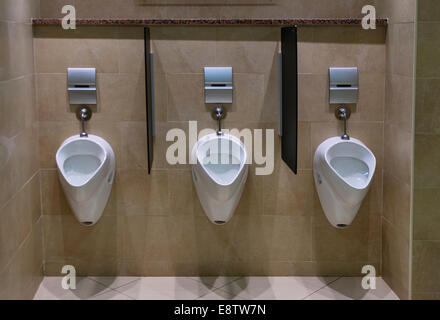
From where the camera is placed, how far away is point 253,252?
4.16 m

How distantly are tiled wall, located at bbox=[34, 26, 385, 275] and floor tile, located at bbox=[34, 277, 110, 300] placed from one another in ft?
0.32

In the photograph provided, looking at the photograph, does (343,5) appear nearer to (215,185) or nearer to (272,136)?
(272,136)

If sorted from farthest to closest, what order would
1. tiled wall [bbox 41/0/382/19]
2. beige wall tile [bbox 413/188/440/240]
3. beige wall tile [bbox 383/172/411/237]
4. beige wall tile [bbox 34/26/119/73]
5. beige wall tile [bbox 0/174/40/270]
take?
tiled wall [bbox 41/0/382/19] → beige wall tile [bbox 34/26/119/73] → beige wall tile [bbox 383/172/411/237] → beige wall tile [bbox 413/188/440/240] → beige wall tile [bbox 0/174/40/270]

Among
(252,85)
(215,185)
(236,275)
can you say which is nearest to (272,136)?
(252,85)

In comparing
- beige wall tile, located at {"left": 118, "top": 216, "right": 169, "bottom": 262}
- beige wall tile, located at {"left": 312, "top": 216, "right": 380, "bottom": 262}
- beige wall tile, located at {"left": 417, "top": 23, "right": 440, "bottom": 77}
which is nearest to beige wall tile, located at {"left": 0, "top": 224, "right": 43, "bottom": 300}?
beige wall tile, located at {"left": 118, "top": 216, "right": 169, "bottom": 262}

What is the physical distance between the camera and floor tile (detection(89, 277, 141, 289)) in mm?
4039

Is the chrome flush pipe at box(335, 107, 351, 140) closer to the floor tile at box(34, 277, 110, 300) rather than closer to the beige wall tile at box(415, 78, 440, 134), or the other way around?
the beige wall tile at box(415, 78, 440, 134)

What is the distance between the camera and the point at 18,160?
3.59 meters

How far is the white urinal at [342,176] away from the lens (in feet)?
12.2

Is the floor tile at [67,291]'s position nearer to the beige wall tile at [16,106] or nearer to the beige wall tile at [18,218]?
the beige wall tile at [18,218]

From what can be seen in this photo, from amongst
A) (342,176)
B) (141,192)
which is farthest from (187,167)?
(342,176)

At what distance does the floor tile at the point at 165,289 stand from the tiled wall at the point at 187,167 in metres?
0.08

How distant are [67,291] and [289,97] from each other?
175 centimetres
